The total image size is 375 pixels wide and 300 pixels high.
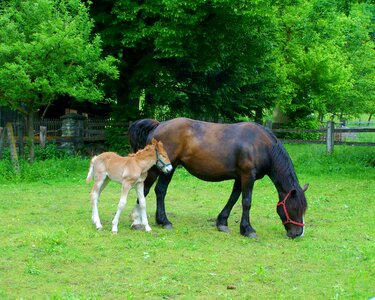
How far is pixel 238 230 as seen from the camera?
1028cm

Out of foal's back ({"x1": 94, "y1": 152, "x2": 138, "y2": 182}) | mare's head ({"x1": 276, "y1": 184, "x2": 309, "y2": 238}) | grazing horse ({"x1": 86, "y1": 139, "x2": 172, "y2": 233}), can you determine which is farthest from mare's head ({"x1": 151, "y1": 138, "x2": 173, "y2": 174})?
mare's head ({"x1": 276, "y1": 184, "x2": 309, "y2": 238})

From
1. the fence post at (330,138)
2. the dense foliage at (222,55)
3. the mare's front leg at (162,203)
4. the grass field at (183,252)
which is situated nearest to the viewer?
the grass field at (183,252)

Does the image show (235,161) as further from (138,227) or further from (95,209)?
(95,209)

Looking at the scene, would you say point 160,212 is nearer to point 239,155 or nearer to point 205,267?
point 239,155

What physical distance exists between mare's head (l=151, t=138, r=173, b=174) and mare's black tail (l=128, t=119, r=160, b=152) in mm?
1067

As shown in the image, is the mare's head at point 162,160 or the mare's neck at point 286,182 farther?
the mare's neck at point 286,182

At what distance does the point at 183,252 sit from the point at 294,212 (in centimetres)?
241

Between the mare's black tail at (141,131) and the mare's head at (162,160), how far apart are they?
3.50ft

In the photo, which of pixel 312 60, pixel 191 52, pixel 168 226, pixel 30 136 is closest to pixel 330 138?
pixel 191 52

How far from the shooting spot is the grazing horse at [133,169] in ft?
31.3

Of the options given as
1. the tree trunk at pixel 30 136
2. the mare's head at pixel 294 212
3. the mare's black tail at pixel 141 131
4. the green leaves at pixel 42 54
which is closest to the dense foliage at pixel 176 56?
the green leaves at pixel 42 54

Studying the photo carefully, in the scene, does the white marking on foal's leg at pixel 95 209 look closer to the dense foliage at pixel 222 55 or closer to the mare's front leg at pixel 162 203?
the mare's front leg at pixel 162 203

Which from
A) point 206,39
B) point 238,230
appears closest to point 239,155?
point 238,230

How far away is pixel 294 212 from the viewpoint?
973cm
